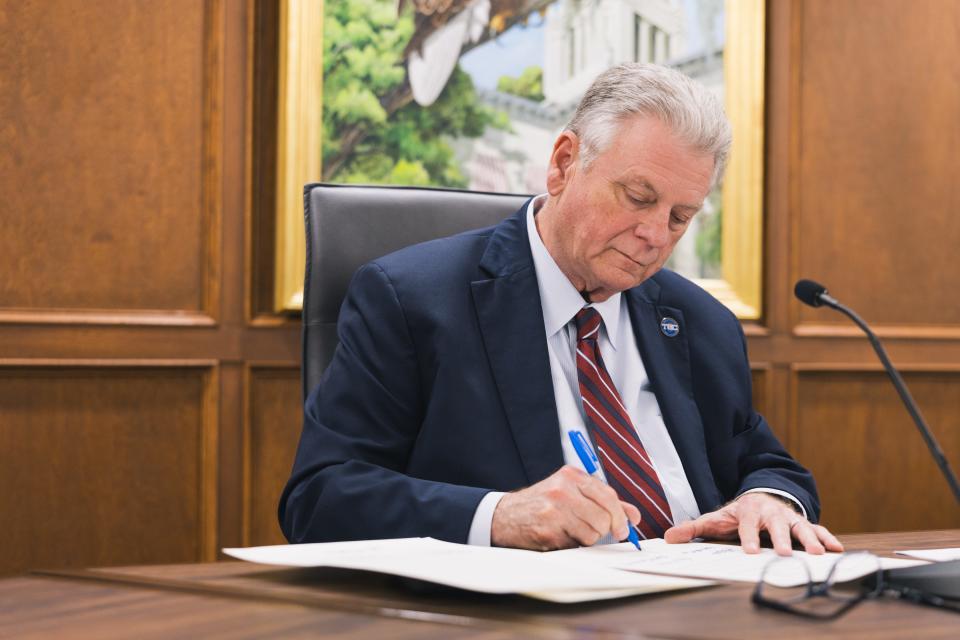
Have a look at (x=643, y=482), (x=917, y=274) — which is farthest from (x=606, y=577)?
(x=917, y=274)

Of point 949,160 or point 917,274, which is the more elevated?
point 949,160

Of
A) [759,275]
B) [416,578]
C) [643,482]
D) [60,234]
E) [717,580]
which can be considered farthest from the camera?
[759,275]

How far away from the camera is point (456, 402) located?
160 centimetres

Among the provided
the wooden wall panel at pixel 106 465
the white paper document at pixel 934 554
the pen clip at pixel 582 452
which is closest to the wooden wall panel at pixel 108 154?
the wooden wall panel at pixel 106 465

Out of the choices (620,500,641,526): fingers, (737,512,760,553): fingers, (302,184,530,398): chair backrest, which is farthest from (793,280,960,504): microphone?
(302,184,530,398): chair backrest

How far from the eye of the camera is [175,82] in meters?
2.73

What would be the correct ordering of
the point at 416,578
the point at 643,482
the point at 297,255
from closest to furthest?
the point at 416,578, the point at 643,482, the point at 297,255

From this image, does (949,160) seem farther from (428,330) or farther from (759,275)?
(428,330)

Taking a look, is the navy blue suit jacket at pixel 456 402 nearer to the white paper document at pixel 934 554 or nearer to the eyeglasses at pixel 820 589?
the white paper document at pixel 934 554

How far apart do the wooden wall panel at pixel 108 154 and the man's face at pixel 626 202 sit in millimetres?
1318

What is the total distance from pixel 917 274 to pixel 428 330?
7.65 feet

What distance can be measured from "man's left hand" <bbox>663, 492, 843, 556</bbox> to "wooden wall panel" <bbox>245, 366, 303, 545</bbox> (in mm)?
1645

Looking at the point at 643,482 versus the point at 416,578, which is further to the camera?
the point at 643,482

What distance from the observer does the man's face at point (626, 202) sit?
1.64m
